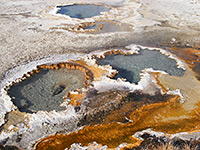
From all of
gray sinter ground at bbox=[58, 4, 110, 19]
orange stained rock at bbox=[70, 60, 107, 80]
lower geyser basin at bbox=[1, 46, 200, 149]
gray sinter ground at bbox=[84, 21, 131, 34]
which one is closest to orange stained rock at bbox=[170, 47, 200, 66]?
lower geyser basin at bbox=[1, 46, 200, 149]

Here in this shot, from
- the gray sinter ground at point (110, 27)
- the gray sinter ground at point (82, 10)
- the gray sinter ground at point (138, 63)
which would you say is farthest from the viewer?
the gray sinter ground at point (82, 10)

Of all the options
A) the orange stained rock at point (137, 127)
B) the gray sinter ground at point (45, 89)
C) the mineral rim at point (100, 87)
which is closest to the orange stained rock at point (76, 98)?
the mineral rim at point (100, 87)

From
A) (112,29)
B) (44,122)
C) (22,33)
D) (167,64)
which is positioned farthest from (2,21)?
(167,64)

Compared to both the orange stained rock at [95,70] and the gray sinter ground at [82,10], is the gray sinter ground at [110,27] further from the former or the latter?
the orange stained rock at [95,70]

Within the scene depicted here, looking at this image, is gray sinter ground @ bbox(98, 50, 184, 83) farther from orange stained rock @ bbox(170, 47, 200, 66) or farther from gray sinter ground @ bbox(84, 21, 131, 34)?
gray sinter ground @ bbox(84, 21, 131, 34)

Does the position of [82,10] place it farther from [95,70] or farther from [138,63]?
[95,70]

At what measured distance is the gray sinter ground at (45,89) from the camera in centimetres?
702

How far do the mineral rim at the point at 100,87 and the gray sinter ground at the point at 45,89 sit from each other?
0.35 metres

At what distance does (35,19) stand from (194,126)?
600 inches

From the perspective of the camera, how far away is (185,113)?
6645 millimetres

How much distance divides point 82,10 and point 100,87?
14.3 m

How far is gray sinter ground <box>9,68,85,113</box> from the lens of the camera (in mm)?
7016

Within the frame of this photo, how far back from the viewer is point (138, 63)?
399 inches

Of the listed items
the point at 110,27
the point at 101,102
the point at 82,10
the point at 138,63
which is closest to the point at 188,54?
the point at 138,63
